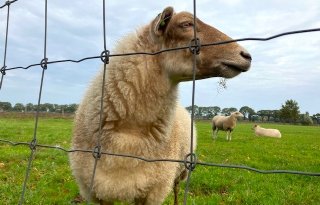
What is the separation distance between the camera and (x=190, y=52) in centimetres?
314

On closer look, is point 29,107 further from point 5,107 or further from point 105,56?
point 105,56

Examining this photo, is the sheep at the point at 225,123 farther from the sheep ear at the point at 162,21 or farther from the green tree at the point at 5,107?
the green tree at the point at 5,107

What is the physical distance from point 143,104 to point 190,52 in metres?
0.56

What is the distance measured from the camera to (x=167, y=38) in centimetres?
326

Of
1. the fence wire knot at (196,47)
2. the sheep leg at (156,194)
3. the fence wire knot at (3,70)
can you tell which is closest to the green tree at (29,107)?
the fence wire knot at (3,70)

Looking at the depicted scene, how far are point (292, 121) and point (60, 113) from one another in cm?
4396

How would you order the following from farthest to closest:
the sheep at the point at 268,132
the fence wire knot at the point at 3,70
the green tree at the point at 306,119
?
1. the green tree at the point at 306,119
2. the sheep at the point at 268,132
3. the fence wire knot at the point at 3,70

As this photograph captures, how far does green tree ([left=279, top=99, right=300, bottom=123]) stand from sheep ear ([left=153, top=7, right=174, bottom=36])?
67.6m

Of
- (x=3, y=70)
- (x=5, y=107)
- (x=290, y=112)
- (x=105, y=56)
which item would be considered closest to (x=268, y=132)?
(x=3, y=70)

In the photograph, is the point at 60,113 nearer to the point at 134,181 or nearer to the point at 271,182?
the point at 271,182

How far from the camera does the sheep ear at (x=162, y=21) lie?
3168mm

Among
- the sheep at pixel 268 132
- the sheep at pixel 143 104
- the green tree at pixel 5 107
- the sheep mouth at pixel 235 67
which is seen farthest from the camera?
the green tree at pixel 5 107

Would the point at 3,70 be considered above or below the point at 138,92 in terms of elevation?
above

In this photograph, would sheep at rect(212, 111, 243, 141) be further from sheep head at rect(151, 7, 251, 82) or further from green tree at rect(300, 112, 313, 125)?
green tree at rect(300, 112, 313, 125)
